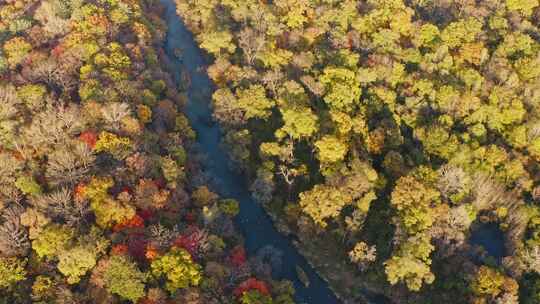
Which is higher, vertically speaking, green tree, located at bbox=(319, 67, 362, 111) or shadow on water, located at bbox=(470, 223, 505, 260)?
green tree, located at bbox=(319, 67, 362, 111)

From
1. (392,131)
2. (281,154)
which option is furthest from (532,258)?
(281,154)

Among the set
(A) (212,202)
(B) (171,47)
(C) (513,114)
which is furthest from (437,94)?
(B) (171,47)

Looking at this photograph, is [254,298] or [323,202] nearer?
[254,298]

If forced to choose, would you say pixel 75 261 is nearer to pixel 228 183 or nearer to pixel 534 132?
pixel 228 183

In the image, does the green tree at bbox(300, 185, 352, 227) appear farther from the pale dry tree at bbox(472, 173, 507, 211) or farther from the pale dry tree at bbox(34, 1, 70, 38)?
the pale dry tree at bbox(34, 1, 70, 38)

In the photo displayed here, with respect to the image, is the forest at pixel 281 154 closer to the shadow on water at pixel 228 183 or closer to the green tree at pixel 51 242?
the green tree at pixel 51 242

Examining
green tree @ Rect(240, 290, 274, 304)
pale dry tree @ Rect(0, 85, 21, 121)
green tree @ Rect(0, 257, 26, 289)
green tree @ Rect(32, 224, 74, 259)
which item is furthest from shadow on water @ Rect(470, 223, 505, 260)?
pale dry tree @ Rect(0, 85, 21, 121)
